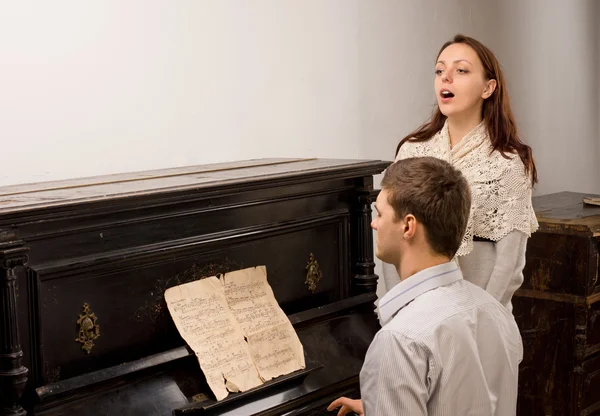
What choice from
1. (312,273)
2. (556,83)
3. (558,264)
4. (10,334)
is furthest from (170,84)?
(556,83)

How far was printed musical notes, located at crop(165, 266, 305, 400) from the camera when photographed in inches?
105

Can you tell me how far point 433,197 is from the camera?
2.03 metres

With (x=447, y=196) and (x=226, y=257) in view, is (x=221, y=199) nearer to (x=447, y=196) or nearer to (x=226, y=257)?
(x=226, y=257)

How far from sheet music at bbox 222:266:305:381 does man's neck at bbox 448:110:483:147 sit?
0.93m

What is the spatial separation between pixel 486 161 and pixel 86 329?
1554 mm

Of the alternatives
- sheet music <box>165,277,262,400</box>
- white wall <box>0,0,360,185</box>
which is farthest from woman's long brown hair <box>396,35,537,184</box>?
sheet music <box>165,277,262,400</box>

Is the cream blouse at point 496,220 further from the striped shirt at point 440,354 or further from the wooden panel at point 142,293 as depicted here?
the striped shirt at point 440,354

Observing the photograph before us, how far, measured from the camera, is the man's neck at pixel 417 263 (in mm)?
2057

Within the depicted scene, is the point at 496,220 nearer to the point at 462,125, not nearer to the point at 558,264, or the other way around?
the point at 462,125

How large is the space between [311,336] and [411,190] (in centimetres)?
115

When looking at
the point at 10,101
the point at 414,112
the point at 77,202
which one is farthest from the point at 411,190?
the point at 414,112

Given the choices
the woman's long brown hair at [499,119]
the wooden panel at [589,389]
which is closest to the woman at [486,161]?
the woman's long brown hair at [499,119]

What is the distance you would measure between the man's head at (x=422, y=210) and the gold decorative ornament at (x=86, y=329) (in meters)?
0.90

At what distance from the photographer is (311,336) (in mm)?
3051
